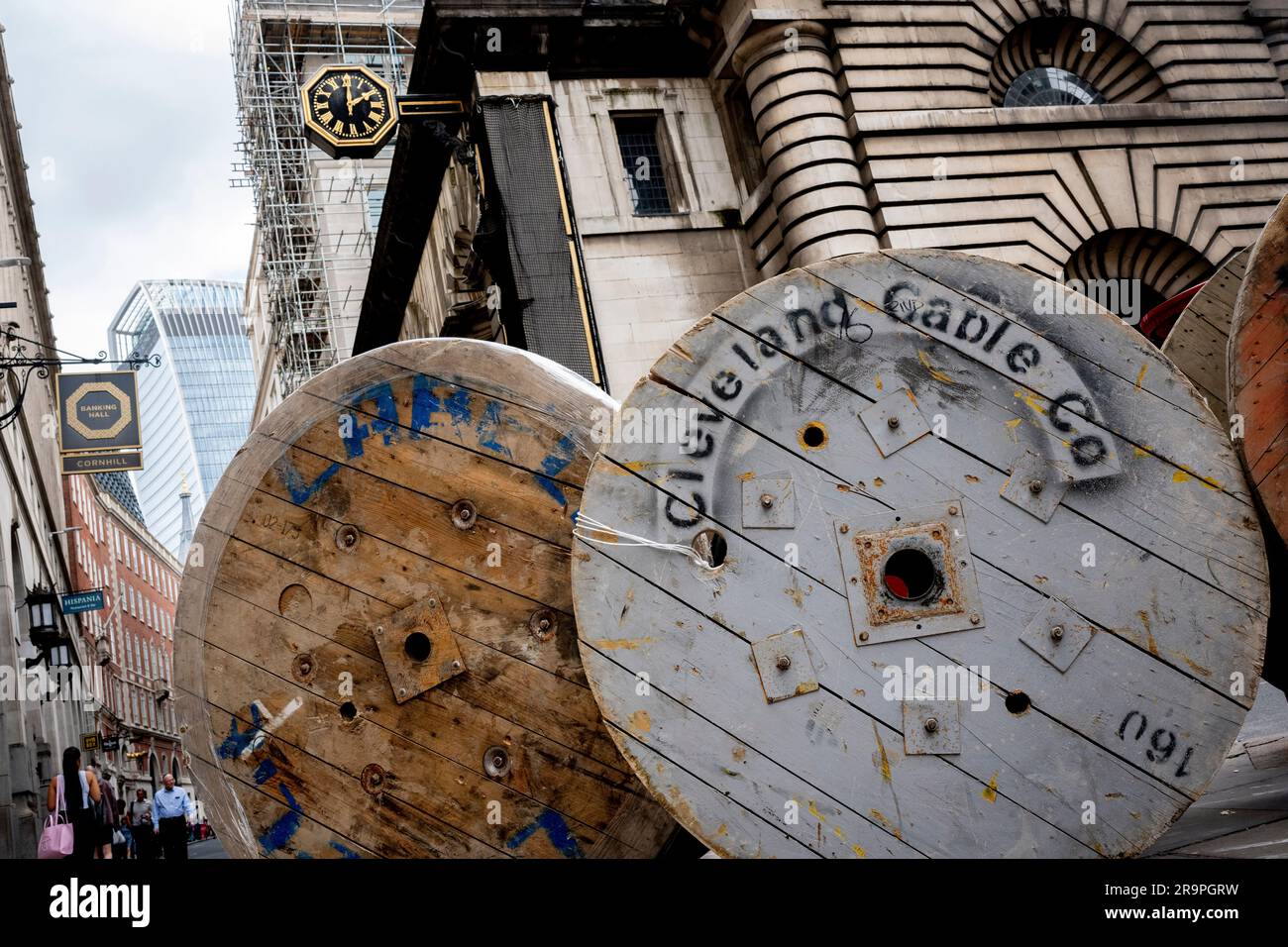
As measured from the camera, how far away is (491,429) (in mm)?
3820

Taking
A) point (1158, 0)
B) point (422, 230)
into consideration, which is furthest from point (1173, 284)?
point (422, 230)

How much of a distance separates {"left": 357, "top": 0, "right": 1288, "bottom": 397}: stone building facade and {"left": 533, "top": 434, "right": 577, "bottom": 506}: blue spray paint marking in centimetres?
1289

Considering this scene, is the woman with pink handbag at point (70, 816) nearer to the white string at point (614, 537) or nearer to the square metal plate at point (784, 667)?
the white string at point (614, 537)

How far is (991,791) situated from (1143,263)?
1682 cm

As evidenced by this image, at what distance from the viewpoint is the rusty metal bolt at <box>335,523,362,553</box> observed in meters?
3.87

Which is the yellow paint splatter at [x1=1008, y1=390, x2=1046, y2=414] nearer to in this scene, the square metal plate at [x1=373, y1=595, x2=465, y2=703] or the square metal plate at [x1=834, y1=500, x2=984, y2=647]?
the square metal plate at [x1=834, y1=500, x2=984, y2=647]

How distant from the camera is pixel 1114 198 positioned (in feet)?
57.1

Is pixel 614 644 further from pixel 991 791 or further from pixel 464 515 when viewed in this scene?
pixel 991 791

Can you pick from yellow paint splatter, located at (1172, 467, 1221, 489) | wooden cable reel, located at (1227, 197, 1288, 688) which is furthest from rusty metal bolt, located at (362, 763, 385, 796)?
wooden cable reel, located at (1227, 197, 1288, 688)

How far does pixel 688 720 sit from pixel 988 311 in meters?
1.57

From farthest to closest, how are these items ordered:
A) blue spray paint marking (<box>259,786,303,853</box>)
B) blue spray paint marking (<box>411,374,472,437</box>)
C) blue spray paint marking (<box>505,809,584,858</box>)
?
blue spray paint marking (<box>411,374,472,437</box>) < blue spray paint marking (<box>259,786,303,853</box>) < blue spray paint marking (<box>505,809,584,858</box>)

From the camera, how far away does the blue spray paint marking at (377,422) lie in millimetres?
3887

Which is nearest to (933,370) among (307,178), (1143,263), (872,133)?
(872,133)
